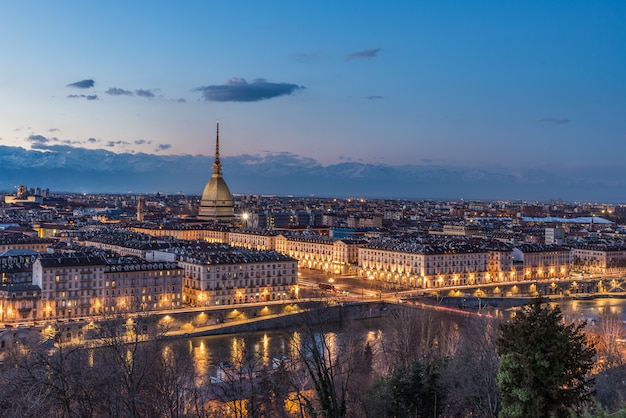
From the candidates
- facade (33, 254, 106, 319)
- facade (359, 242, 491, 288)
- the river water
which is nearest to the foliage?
the river water

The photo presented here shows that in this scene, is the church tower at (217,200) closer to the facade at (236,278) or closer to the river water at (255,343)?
the facade at (236,278)

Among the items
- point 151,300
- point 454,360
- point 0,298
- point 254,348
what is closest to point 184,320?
point 151,300

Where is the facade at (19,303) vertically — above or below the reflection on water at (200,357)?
above

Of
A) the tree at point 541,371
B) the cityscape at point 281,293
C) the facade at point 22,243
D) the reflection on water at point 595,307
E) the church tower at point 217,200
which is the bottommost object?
the reflection on water at point 595,307

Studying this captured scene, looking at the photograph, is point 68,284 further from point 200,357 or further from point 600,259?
point 600,259

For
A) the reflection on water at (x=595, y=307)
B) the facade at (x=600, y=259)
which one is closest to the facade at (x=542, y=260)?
the facade at (x=600, y=259)

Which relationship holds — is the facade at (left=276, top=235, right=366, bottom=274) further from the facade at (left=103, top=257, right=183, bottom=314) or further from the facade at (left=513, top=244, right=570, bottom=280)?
the facade at (left=103, top=257, right=183, bottom=314)

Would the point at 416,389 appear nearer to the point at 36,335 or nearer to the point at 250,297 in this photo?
the point at 36,335
